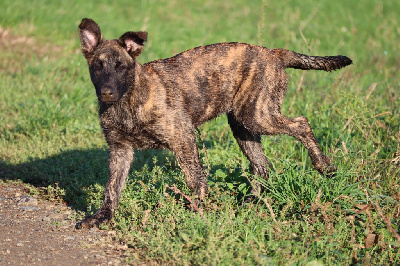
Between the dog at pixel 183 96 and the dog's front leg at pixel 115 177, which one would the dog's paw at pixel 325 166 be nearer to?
the dog at pixel 183 96

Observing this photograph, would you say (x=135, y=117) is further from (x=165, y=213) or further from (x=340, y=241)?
(x=340, y=241)

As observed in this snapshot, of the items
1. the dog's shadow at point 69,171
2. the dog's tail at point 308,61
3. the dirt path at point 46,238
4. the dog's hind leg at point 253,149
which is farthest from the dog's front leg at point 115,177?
the dog's tail at point 308,61

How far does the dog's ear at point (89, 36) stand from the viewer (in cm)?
555

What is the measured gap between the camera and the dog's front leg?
549 centimetres

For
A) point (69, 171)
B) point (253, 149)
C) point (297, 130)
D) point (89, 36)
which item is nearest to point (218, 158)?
point (253, 149)

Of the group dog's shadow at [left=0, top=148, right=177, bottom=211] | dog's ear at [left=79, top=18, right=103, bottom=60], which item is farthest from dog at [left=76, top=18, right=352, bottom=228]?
dog's shadow at [left=0, top=148, right=177, bottom=211]

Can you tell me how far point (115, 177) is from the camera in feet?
18.7

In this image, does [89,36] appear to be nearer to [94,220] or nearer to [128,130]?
[128,130]

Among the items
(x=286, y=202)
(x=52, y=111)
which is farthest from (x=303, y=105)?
(x=52, y=111)

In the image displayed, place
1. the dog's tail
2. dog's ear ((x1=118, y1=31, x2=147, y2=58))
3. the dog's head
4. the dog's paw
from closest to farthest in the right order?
the dog's head, dog's ear ((x1=118, y1=31, x2=147, y2=58)), the dog's paw, the dog's tail

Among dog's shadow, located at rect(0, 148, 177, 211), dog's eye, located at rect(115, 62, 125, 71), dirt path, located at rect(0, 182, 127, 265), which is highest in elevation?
dog's eye, located at rect(115, 62, 125, 71)

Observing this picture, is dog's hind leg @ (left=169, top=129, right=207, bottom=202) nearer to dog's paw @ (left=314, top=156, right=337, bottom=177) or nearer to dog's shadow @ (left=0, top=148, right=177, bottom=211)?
dog's shadow @ (left=0, top=148, right=177, bottom=211)

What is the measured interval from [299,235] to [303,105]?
3193 mm

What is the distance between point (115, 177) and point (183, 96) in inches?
40.3
